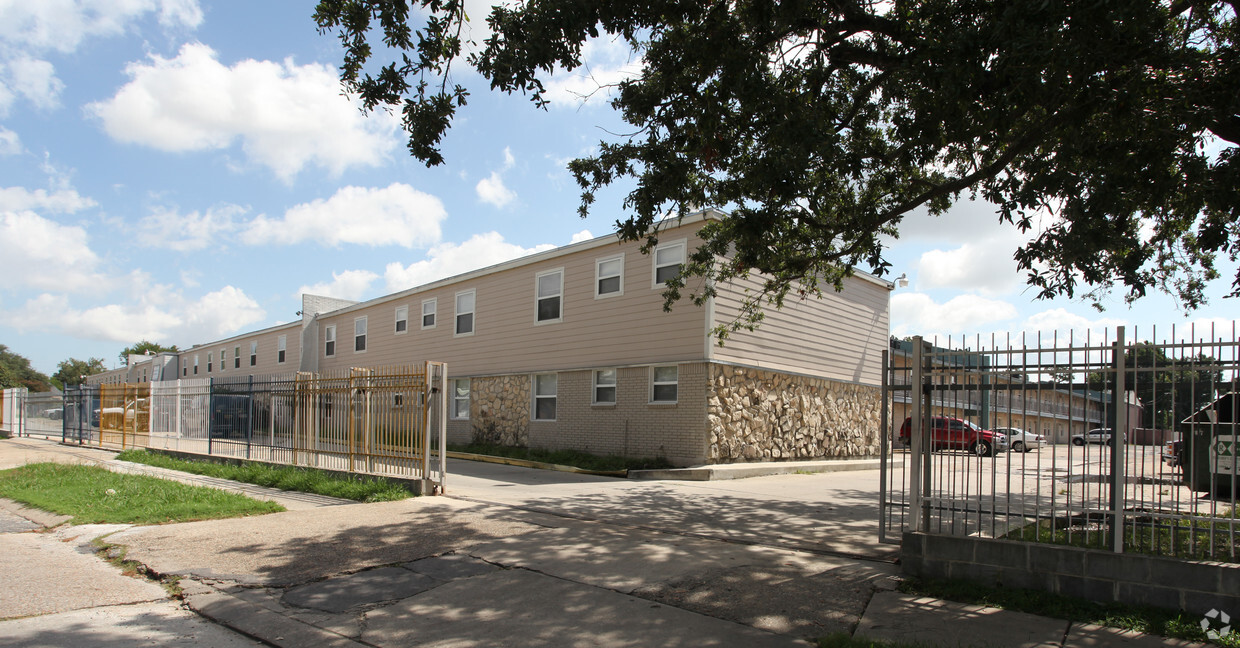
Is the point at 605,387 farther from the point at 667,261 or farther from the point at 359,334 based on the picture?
the point at 359,334

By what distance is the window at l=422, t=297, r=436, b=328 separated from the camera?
24.0 meters

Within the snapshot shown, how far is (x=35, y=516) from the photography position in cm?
1002

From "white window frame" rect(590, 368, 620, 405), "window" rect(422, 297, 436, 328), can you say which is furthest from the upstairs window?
"white window frame" rect(590, 368, 620, 405)

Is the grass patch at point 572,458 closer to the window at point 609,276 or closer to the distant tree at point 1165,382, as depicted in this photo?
the window at point 609,276

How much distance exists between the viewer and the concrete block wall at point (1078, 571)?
5.10 meters

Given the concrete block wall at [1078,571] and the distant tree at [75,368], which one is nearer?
the concrete block wall at [1078,571]

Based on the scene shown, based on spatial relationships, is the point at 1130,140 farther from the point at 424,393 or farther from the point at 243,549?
the point at 243,549

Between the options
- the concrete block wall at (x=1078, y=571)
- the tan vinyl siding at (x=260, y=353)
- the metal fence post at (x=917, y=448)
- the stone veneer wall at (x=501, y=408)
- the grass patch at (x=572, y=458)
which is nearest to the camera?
the concrete block wall at (x=1078, y=571)

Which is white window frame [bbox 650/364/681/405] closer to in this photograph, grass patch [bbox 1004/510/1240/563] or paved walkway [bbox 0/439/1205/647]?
paved walkway [bbox 0/439/1205/647]

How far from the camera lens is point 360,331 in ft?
91.7

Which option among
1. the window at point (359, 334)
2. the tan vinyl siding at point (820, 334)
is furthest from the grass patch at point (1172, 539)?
the window at point (359, 334)

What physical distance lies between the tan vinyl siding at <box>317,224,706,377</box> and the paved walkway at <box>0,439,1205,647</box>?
22.8ft

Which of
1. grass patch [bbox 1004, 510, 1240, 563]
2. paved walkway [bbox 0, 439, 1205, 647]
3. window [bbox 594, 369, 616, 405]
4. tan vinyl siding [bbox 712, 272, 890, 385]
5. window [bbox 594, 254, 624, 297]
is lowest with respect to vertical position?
paved walkway [bbox 0, 439, 1205, 647]

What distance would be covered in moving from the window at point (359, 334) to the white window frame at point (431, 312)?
4.55 meters
